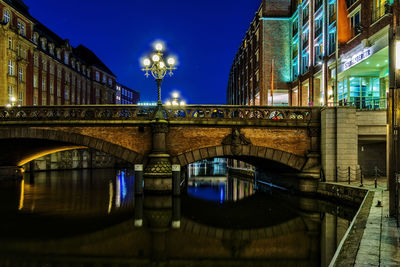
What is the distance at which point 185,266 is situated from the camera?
907cm

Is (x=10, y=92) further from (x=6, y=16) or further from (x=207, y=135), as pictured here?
(x=207, y=135)

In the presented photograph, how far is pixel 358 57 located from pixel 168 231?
22.3 m

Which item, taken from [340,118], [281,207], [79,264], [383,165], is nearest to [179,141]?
[281,207]

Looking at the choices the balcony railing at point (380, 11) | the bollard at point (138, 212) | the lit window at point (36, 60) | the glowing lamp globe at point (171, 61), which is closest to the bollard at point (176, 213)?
the bollard at point (138, 212)

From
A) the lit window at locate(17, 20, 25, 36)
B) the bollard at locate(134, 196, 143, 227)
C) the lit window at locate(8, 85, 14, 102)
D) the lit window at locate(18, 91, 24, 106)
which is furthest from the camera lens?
the lit window at locate(18, 91, 24, 106)

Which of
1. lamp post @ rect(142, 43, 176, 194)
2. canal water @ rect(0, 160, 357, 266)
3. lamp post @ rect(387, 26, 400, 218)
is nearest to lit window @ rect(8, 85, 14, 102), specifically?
canal water @ rect(0, 160, 357, 266)

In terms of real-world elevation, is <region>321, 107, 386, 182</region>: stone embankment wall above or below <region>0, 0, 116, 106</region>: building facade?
below

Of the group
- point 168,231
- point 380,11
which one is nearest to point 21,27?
point 380,11

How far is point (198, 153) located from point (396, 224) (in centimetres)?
1398

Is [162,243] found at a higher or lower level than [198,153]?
lower

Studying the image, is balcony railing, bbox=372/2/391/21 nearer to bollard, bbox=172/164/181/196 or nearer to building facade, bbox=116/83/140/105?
bollard, bbox=172/164/181/196

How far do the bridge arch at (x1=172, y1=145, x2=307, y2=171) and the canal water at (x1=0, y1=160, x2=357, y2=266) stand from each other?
228cm

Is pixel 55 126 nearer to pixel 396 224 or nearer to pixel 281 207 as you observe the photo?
pixel 281 207

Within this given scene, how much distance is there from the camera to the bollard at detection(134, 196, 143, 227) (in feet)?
48.8
